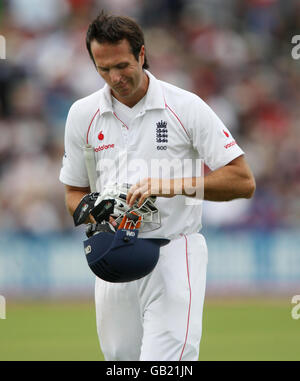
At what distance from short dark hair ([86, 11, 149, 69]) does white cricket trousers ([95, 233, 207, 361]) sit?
1135mm

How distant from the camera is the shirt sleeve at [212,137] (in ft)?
15.2

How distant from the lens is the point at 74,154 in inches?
198

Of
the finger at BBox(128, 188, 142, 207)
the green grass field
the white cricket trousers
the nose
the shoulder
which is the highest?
the nose

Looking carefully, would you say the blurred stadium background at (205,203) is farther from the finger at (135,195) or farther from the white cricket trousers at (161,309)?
the finger at (135,195)

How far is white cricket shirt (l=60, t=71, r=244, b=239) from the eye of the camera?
15.3ft

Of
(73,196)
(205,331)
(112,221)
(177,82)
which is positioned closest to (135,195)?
(112,221)

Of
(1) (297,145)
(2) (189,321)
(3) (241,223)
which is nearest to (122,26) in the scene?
(2) (189,321)

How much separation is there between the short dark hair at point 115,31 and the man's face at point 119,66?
3cm

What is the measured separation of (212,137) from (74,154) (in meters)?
0.89

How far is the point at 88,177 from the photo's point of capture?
509cm

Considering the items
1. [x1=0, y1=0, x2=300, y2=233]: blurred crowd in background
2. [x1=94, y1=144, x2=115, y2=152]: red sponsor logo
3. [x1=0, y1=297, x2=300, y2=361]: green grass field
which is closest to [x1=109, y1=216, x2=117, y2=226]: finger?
[x1=94, y1=144, x2=115, y2=152]: red sponsor logo

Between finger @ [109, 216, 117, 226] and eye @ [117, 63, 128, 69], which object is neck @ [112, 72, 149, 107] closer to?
eye @ [117, 63, 128, 69]

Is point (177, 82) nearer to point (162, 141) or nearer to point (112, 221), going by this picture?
point (162, 141)
